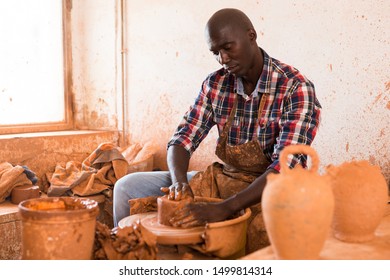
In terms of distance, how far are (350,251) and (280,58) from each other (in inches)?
82.6

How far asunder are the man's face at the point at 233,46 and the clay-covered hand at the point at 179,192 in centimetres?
74

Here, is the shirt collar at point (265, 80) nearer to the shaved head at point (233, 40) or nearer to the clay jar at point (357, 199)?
the shaved head at point (233, 40)

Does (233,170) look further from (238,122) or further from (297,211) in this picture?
(297,211)

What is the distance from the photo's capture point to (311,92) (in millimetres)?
2867

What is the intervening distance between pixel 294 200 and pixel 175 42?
10.4 feet

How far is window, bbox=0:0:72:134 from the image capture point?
16.0 ft

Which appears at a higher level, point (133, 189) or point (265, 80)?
point (265, 80)

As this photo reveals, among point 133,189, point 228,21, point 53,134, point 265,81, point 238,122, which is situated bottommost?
point 133,189

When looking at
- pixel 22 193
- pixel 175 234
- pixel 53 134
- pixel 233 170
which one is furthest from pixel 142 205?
pixel 53 134

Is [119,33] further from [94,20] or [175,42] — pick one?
[175,42]

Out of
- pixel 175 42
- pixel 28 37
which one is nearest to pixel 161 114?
pixel 175 42

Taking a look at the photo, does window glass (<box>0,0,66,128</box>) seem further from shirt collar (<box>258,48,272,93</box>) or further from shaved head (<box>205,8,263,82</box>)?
shirt collar (<box>258,48,272,93</box>)

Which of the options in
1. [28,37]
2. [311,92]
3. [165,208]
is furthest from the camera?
[28,37]

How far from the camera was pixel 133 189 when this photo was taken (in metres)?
3.26
